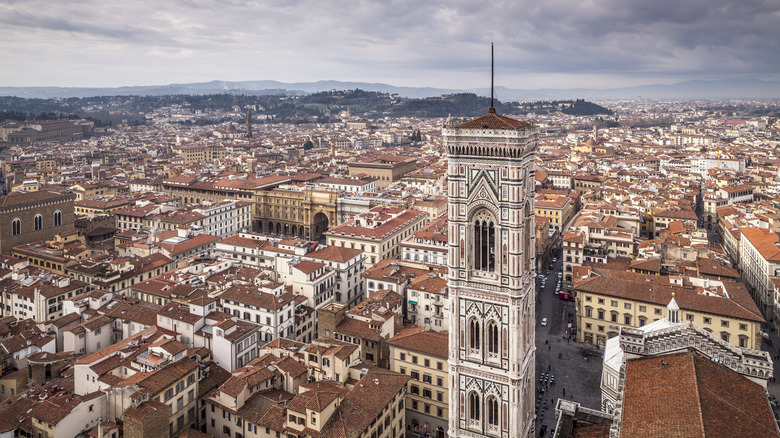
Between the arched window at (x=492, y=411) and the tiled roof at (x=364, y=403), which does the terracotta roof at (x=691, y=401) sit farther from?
the tiled roof at (x=364, y=403)

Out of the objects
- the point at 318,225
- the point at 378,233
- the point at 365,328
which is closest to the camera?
the point at 365,328

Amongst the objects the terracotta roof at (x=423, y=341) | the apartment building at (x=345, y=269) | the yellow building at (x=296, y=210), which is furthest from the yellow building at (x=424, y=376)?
the yellow building at (x=296, y=210)

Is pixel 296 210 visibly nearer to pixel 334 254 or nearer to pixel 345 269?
pixel 334 254

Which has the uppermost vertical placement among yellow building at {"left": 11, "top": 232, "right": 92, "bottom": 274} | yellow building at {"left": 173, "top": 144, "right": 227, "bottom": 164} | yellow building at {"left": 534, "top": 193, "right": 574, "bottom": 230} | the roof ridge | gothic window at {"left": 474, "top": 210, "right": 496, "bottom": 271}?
yellow building at {"left": 173, "top": 144, "right": 227, "bottom": 164}

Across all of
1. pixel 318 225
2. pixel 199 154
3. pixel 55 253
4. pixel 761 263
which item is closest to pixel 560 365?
pixel 761 263

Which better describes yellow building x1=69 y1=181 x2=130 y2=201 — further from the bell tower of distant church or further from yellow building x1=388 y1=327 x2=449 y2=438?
the bell tower of distant church

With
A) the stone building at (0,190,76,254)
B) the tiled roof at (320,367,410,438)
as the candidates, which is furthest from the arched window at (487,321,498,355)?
the stone building at (0,190,76,254)

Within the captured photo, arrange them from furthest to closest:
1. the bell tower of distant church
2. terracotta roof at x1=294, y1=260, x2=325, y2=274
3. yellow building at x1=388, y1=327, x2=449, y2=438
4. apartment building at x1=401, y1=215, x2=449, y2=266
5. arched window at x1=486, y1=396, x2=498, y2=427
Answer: apartment building at x1=401, y1=215, x2=449, y2=266, terracotta roof at x1=294, y1=260, x2=325, y2=274, yellow building at x1=388, y1=327, x2=449, y2=438, arched window at x1=486, y1=396, x2=498, y2=427, the bell tower of distant church

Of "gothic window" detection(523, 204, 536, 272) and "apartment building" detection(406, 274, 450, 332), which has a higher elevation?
"gothic window" detection(523, 204, 536, 272)
